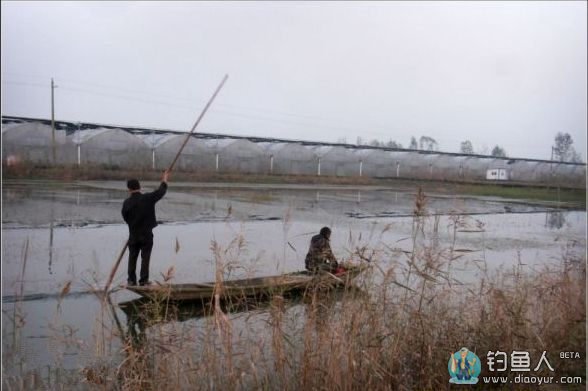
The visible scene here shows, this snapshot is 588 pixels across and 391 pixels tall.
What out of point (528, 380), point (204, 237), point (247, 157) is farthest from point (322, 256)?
point (247, 157)

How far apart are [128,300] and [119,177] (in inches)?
158

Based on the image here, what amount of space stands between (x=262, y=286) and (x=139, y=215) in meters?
1.97

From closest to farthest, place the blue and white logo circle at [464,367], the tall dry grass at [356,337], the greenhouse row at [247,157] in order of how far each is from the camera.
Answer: the tall dry grass at [356,337]
the blue and white logo circle at [464,367]
the greenhouse row at [247,157]

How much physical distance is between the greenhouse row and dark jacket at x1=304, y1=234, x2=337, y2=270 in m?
1.92

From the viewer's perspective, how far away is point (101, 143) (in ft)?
28.1

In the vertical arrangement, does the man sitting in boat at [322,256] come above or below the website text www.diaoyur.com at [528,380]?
above

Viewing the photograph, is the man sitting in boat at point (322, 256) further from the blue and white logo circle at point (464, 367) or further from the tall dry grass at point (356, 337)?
the blue and white logo circle at point (464, 367)

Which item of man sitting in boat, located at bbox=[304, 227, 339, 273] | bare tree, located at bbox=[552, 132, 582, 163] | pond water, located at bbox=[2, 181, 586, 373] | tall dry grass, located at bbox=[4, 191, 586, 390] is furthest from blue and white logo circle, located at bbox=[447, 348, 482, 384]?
bare tree, located at bbox=[552, 132, 582, 163]

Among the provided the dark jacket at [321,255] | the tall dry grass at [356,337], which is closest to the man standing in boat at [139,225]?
the tall dry grass at [356,337]

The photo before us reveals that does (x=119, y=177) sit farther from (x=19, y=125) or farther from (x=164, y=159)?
(x=19, y=125)

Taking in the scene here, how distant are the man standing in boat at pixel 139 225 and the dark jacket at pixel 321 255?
1.92 meters

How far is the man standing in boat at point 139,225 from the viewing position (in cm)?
552

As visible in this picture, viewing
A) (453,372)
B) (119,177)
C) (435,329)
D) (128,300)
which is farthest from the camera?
(119,177)

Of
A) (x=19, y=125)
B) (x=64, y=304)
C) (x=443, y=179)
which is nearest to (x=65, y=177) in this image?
(x=19, y=125)
